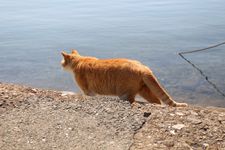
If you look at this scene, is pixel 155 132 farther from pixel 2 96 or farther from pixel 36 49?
pixel 36 49

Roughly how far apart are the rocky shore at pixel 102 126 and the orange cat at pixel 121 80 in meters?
1.32

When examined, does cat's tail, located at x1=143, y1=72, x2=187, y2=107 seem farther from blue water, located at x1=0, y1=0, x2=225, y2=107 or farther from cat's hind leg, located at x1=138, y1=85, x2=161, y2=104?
blue water, located at x1=0, y1=0, x2=225, y2=107

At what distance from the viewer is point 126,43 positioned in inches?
629

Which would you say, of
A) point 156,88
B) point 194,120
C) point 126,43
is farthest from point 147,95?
point 126,43

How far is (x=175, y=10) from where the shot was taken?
23750 mm

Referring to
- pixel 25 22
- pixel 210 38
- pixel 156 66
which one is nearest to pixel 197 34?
pixel 210 38

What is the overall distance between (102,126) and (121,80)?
96.5 inches

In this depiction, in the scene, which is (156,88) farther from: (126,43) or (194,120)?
(126,43)

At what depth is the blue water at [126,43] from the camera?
12.5 m

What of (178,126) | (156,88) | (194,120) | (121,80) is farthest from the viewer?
(121,80)

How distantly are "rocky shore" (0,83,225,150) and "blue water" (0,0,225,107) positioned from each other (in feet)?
18.5

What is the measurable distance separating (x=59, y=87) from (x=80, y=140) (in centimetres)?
775

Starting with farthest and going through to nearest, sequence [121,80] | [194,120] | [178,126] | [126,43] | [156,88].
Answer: [126,43] < [121,80] < [156,88] < [194,120] < [178,126]

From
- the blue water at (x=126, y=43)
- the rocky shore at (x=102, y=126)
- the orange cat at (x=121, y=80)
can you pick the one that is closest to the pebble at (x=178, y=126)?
the rocky shore at (x=102, y=126)
